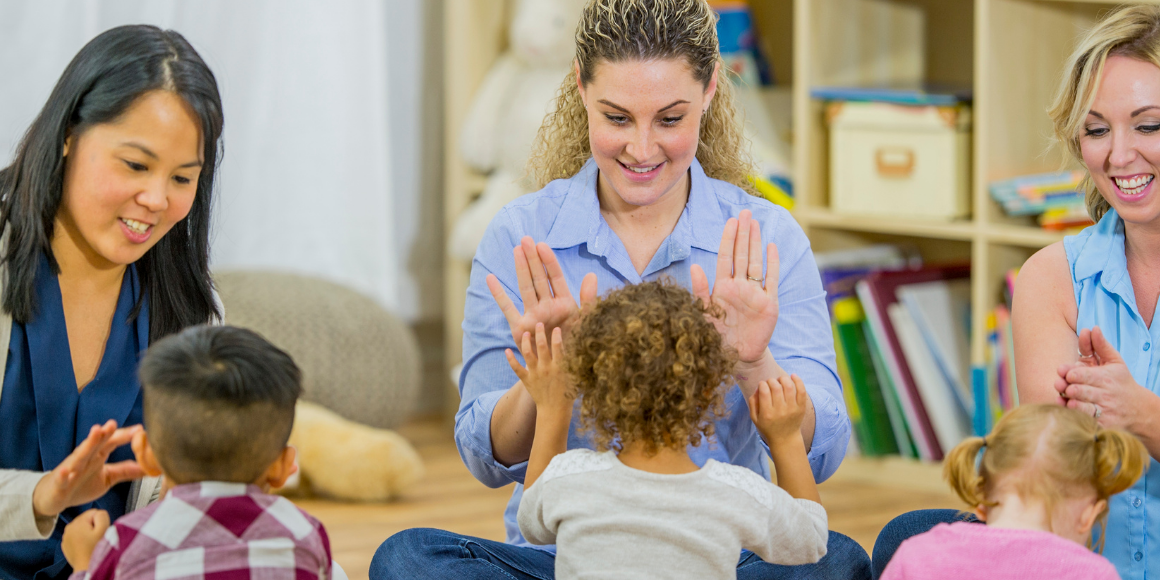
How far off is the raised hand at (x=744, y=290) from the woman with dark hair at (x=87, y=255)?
577 millimetres

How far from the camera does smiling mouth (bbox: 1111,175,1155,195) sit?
134 centimetres

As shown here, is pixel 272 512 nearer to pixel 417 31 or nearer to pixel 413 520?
pixel 413 520

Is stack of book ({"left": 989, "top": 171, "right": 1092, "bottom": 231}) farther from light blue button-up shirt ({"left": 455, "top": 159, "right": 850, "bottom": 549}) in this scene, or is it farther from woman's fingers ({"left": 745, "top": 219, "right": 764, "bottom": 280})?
woman's fingers ({"left": 745, "top": 219, "right": 764, "bottom": 280})

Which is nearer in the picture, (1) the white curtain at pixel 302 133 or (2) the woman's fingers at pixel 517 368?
(2) the woman's fingers at pixel 517 368

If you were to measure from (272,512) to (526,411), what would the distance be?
0.36m

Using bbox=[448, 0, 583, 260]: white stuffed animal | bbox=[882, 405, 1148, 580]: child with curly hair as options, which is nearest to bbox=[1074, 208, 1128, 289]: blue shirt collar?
bbox=[882, 405, 1148, 580]: child with curly hair

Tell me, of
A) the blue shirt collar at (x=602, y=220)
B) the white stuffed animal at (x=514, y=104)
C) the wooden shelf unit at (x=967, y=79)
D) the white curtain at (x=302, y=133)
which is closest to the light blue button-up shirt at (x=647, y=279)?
the blue shirt collar at (x=602, y=220)

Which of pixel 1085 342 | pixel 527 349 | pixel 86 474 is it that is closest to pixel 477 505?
pixel 527 349

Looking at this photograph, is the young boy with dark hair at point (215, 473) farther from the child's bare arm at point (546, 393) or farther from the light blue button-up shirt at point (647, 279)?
the light blue button-up shirt at point (647, 279)

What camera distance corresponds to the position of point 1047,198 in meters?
2.28

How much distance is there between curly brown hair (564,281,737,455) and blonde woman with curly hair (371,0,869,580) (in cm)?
9

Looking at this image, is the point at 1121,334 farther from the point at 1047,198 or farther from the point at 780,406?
the point at 1047,198

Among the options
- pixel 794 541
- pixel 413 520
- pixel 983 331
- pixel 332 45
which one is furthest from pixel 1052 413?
pixel 332 45

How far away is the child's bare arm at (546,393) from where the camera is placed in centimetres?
128
